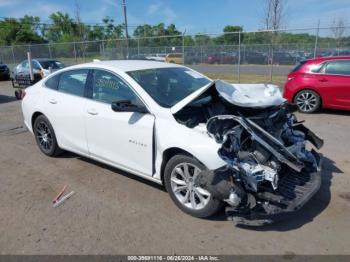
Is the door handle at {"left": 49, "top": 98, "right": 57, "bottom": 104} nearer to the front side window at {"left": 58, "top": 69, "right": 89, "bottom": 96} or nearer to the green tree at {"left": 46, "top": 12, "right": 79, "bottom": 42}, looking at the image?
the front side window at {"left": 58, "top": 69, "right": 89, "bottom": 96}

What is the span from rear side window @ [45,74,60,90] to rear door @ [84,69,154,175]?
1.03 m

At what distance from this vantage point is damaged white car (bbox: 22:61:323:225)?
3.28 m

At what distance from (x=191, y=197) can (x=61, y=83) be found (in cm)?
296

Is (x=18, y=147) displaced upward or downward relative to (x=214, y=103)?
downward

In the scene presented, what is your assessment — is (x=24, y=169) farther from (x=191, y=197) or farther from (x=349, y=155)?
(x=349, y=155)

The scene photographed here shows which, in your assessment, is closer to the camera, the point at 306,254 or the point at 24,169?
the point at 306,254

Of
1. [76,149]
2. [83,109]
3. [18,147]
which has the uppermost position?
[83,109]

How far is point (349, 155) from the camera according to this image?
216 inches

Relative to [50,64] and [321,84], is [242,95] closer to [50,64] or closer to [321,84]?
[321,84]

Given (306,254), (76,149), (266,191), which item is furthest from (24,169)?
(306,254)

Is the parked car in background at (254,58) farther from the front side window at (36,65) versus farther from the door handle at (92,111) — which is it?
the door handle at (92,111)

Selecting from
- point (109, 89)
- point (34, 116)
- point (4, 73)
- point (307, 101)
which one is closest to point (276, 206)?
point (109, 89)

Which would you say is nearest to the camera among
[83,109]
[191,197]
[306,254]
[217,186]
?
[306,254]

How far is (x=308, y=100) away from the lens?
8750 mm
